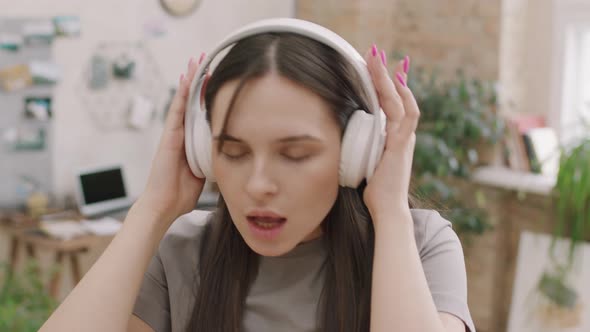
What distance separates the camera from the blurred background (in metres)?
3.37

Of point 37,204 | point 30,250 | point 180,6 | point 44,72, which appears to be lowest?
point 30,250

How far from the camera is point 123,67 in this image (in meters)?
3.83

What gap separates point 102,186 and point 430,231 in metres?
2.79

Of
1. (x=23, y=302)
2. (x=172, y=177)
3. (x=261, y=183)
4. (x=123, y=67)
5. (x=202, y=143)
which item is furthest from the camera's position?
(x=123, y=67)

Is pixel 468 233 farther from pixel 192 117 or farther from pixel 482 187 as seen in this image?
pixel 192 117

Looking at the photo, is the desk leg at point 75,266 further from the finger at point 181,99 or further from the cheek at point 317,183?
the cheek at point 317,183

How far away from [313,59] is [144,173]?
3147 millimetres

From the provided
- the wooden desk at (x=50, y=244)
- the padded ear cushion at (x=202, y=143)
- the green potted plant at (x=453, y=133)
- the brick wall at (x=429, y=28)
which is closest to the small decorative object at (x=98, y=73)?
the wooden desk at (x=50, y=244)

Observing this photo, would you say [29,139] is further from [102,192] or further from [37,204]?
[102,192]

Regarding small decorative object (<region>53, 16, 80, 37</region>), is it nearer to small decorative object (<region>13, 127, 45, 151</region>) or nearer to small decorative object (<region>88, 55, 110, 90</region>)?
small decorative object (<region>88, 55, 110, 90</region>)

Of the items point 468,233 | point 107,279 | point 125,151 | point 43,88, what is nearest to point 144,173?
point 125,151

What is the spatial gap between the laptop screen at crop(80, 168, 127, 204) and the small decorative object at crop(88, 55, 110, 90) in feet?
1.46

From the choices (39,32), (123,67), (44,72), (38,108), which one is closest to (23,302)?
(38,108)

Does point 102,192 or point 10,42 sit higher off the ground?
point 10,42
